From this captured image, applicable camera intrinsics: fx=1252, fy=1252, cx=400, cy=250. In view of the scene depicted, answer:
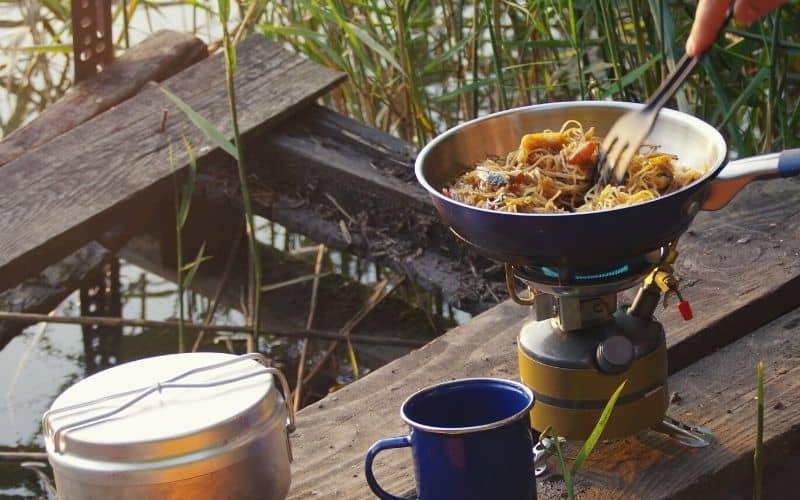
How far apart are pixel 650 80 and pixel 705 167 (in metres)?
1.13

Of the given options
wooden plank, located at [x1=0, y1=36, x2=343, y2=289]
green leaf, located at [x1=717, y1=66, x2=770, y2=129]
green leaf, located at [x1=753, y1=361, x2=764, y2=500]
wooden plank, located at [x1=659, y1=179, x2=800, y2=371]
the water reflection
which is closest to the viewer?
green leaf, located at [x1=753, y1=361, x2=764, y2=500]

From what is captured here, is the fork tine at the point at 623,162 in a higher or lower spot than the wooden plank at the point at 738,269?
higher

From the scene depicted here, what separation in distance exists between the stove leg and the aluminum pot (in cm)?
54

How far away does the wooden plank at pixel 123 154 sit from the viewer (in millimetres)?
2396

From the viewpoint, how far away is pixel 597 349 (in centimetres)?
164

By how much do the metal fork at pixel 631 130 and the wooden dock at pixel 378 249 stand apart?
15.2 inches

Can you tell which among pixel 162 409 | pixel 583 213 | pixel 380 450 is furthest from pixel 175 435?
pixel 583 213

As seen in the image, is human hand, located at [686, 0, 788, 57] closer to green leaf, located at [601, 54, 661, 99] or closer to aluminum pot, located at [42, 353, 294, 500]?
aluminum pot, located at [42, 353, 294, 500]

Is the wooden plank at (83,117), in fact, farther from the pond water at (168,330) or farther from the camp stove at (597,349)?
the camp stove at (597,349)

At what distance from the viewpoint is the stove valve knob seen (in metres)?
1.63

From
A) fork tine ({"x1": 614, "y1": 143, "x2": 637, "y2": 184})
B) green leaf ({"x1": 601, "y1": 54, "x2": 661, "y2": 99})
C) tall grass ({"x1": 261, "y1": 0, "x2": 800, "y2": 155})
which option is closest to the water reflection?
tall grass ({"x1": 261, "y1": 0, "x2": 800, "y2": 155})

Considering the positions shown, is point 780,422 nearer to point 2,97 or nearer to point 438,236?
point 438,236

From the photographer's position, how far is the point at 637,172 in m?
1.63

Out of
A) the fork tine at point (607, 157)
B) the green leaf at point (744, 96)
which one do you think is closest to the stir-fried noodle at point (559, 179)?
the fork tine at point (607, 157)
